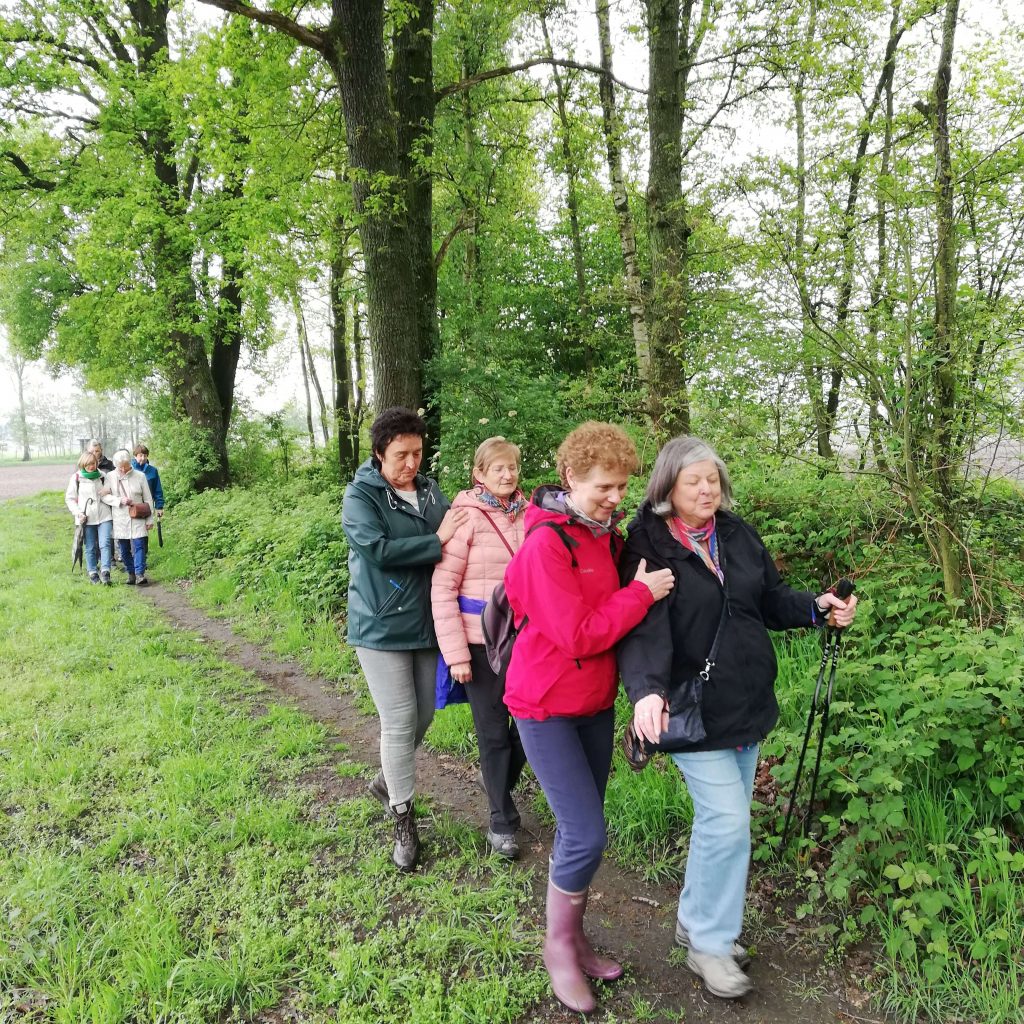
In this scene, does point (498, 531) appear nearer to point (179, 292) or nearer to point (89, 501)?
point (89, 501)

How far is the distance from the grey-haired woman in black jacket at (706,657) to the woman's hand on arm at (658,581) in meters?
0.06

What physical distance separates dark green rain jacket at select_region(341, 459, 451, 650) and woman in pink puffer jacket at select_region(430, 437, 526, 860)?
119 millimetres

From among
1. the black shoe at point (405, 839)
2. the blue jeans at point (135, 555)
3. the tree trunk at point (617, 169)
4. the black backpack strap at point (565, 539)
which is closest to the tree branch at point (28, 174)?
the blue jeans at point (135, 555)

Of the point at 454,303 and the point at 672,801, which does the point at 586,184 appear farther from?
the point at 672,801

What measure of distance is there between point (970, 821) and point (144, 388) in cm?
2128

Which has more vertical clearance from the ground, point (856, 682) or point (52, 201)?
point (52, 201)

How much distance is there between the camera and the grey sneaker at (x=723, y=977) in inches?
94.0

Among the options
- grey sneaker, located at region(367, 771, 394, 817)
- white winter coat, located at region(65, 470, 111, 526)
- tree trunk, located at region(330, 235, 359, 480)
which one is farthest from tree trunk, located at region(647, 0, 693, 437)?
tree trunk, located at region(330, 235, 359, 480)

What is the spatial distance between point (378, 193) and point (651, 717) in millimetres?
6282

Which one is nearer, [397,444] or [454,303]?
[397,444]

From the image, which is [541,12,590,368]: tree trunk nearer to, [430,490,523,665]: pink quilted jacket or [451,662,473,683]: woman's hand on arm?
[430,490,523,665]: pink quilted jacket

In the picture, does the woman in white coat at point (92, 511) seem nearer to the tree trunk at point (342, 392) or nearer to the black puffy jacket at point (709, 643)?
the tree trunk at point (342, 392)

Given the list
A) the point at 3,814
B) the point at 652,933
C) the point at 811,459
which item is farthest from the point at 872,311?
the point at 3,814

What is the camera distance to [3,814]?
144 inches
